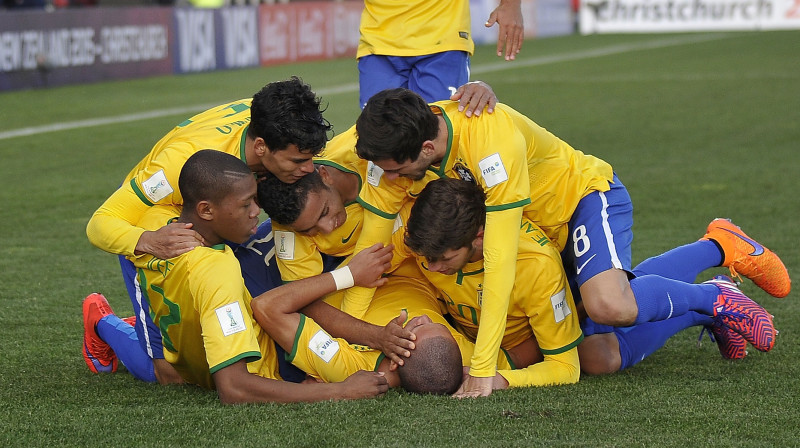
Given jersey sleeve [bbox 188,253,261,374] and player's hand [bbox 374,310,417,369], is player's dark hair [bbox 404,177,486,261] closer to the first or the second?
player's hand [bbox 374,310,417,369]

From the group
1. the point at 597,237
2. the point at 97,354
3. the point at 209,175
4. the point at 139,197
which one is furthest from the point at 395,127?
the point at 97,354

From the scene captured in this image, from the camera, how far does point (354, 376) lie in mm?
4156

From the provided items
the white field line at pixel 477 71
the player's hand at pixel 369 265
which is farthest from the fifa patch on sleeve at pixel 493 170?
the white field line at pixel 477 71

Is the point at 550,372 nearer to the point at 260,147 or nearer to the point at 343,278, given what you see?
the point at 343,278

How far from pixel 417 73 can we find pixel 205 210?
2.45m

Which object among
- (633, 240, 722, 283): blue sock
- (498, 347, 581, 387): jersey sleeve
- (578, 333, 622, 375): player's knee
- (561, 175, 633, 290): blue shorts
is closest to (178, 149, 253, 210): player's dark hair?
(498, 347, 581, 387): jersey sleeve

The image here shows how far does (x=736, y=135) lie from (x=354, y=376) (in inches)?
345

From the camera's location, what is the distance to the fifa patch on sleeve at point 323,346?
429 cm

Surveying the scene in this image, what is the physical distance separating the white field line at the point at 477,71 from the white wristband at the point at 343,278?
8.15 meters

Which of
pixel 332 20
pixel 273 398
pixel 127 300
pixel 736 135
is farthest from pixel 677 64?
pixel 273 398

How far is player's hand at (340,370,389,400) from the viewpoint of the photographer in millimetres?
4086

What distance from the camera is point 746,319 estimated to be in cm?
471

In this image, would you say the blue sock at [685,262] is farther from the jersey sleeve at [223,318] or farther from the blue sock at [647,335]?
the jersey sleeve at [223,318]

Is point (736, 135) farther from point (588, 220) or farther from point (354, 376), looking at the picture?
point (354, 376)
